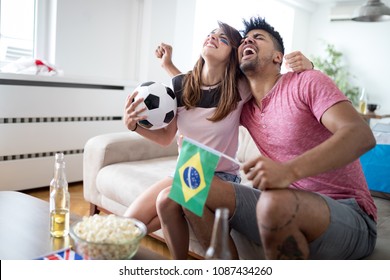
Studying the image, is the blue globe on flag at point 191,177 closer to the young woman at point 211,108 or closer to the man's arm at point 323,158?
the man's arm at point 323,158

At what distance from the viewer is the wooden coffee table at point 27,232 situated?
1.10 metres

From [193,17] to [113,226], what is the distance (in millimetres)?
3596

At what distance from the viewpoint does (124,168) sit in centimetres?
212

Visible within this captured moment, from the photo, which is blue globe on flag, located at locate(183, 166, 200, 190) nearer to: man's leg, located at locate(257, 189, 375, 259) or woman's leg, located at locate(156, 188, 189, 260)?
man's leg, located at locate(257, 189, 375, 259)

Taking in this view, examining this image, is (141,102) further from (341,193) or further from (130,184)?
(341,193)

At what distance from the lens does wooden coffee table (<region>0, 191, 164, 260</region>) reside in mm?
1099

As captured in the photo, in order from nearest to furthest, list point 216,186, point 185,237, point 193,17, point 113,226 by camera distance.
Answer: point 113,226
point 216,186
point 185,237
point 193,17

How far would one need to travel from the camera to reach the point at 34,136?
2791 millimetres

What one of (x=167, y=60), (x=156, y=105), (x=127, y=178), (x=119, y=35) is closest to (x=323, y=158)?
(x=156, y=105)

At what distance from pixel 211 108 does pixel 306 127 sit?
0.41 m

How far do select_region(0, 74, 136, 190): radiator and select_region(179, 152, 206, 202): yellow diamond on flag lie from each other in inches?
78.5

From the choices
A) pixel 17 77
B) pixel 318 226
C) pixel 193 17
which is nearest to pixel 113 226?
pixel 318 226

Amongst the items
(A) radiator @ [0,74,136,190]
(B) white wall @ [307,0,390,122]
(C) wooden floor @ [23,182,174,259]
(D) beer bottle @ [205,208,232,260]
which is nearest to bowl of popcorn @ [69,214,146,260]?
(D) beer bottle @ [205,208,232,260]

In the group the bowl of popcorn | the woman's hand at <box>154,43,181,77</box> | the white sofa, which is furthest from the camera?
the white sofa
